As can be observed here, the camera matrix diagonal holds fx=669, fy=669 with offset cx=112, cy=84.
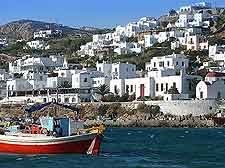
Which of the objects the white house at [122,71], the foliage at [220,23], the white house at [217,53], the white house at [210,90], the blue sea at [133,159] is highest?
the foliage at [220,23]

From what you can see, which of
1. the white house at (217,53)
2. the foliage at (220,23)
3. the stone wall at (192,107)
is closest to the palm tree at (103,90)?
the stone wall at (192,107)

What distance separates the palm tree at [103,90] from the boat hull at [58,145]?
61696mm

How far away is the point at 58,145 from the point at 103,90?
6389cm

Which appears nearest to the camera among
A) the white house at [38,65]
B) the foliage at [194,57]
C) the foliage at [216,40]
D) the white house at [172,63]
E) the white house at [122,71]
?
the white house at [172,63]

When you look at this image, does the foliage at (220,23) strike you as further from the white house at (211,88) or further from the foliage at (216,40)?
the white house at (211,88)

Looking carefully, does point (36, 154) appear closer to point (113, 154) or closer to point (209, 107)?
point (113, 154)

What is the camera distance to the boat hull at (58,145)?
3844cm

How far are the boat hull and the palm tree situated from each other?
61696mm

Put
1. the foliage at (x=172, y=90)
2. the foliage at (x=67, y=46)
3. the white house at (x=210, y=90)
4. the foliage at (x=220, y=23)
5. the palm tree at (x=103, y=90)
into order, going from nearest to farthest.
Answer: the white house at (x=210, y=90) < the foliage at (x=172, y=90) < the palm tree at (x=103, y=90) < the foliage at (x=220, y=23) < the foliage at (x=67, y=46)

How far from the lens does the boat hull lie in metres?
38.4

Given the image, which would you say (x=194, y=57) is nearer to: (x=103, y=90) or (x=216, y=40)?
(x=216, y=40)

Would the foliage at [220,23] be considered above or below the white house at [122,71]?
above

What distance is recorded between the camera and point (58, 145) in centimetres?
3850

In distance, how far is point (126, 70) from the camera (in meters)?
110
